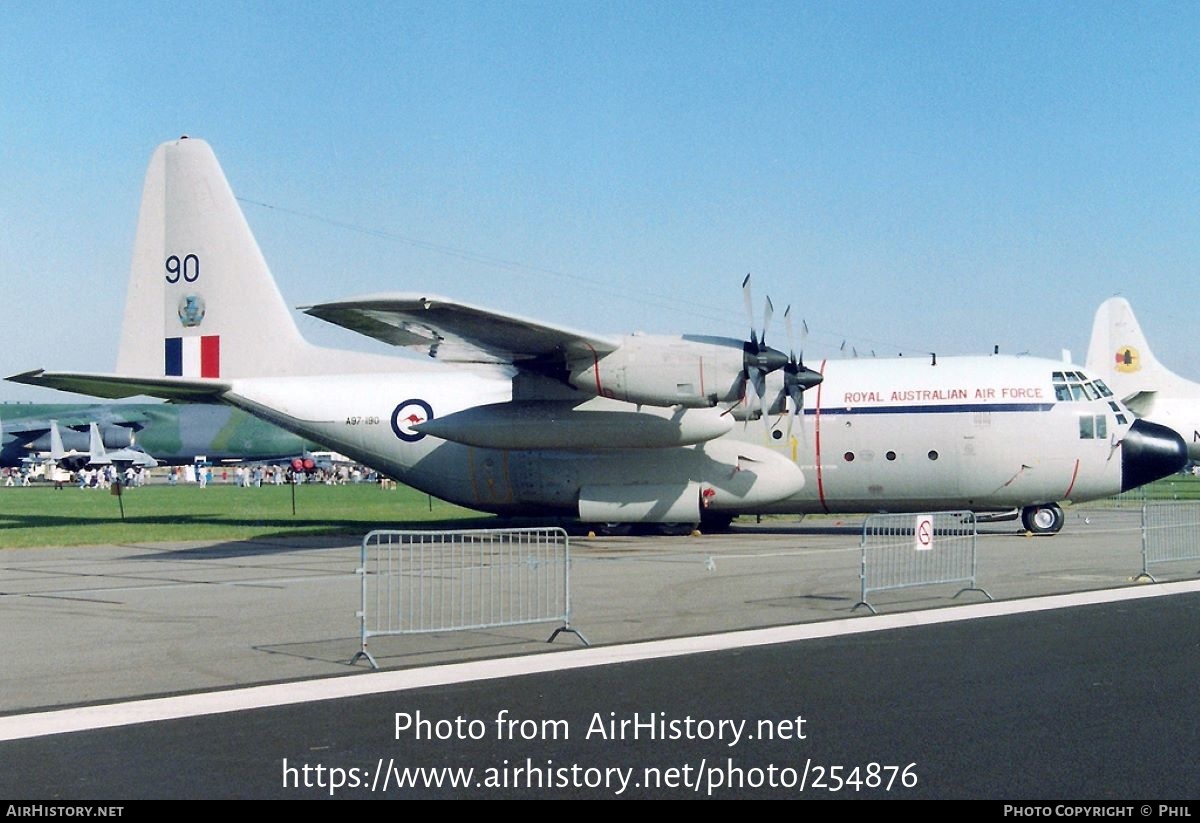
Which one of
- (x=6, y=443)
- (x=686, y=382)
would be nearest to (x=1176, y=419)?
(x=686, y=382)

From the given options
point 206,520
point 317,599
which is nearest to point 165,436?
point 206,520

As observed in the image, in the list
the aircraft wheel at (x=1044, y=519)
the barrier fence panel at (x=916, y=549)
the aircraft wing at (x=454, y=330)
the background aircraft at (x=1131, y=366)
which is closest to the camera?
the barrier fence panel at (x=916, y=549)

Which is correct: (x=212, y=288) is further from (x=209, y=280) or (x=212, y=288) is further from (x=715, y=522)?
(x=715, y=522)

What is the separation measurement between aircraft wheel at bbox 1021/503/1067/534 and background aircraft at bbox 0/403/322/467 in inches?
2824

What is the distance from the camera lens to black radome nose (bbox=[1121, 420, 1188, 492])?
2386cm

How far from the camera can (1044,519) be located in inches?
989

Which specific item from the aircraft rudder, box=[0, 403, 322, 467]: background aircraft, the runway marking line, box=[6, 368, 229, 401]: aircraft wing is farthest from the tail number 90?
box=[0, 403, 322, 467]: background aircraft

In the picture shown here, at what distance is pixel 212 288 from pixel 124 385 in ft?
12.1

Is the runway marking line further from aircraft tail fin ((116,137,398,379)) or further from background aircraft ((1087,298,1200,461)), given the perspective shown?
background aircraft ((1087,298,1200,461))

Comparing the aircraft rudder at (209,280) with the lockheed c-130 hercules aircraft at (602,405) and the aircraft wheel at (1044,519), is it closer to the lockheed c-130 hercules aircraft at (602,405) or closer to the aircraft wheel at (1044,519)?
the lockheed c-130 hercules aircraft at (602,405)

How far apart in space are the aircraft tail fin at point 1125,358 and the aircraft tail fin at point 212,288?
37.6 m

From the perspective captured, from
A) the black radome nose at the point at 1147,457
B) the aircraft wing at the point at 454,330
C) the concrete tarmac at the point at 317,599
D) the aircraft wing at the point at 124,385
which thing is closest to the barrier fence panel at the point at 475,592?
the concrete tarmac at the point at 317,599

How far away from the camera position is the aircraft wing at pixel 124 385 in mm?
22641
